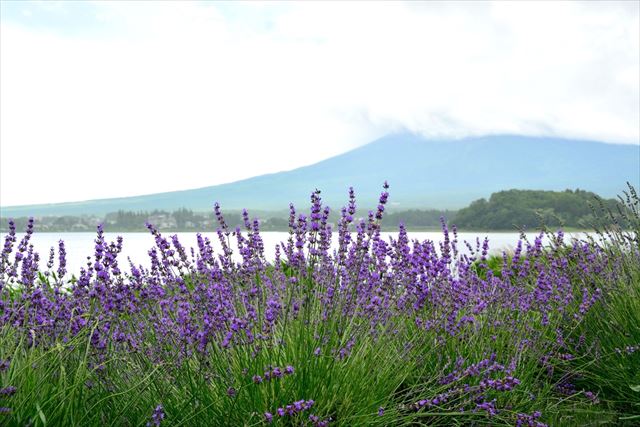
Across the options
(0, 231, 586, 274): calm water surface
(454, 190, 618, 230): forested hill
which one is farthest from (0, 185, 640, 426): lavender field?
(454, 190, 618, 230): forested hill

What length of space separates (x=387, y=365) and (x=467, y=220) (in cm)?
4215

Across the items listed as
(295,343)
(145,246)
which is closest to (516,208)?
(145,246)

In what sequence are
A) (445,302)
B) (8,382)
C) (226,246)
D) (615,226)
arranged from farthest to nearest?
1. (615,226)
2. (445,302)
3. (226,246)
4. (8,382)

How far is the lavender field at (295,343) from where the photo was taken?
315cm

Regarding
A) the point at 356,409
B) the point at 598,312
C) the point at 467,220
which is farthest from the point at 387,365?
the point at 467,220

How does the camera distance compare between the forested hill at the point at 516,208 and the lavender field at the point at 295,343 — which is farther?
the forested hill at the point at 516,208

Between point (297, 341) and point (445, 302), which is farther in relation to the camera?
point (445, 302)

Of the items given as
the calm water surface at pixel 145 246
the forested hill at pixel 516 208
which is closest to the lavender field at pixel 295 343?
the calm water surface at pixel 145 246

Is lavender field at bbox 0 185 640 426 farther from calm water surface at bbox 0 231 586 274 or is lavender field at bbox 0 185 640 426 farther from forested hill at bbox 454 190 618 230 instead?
forested hill at bbox 454 190 618 230

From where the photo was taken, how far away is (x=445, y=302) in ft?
15.7

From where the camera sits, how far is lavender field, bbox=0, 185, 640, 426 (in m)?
3.15

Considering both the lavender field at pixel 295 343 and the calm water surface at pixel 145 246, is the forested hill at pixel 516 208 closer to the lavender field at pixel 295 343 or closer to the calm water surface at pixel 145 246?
the calm water surface at pixel 145 246

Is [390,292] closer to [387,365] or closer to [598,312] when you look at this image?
[387,365]

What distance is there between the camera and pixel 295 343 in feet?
11.8
